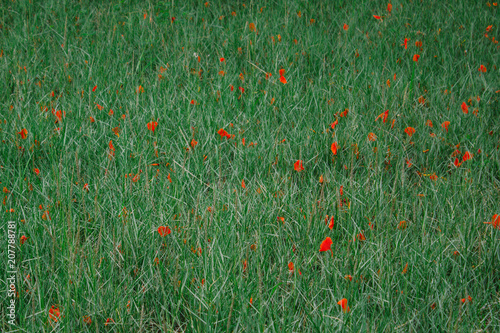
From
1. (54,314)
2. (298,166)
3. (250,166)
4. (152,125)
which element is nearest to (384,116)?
(298,166)

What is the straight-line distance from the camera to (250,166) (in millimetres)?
2363

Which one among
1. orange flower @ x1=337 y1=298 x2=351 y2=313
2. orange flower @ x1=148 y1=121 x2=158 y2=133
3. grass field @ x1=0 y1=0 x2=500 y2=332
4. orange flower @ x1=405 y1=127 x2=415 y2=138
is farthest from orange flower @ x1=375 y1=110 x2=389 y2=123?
orange flower @ x1=337 y1=298 x2=351 y2=313

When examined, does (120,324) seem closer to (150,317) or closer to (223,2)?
(150,317)

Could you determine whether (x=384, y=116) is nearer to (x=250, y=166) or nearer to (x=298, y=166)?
(x=298, y=166)

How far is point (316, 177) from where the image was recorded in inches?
94.4

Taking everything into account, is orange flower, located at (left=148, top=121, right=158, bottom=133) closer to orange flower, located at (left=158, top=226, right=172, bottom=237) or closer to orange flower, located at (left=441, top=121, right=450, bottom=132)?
orange flower, located at (left=158, top=226, right=172, bottom=237)

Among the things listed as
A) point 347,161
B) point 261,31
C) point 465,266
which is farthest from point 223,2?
point 465,266

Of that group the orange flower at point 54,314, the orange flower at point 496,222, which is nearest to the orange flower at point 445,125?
the orange flower at point 496,222

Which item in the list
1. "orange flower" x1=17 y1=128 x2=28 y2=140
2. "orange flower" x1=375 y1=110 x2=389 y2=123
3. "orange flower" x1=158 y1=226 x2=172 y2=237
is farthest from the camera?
"orange flower" x1=375 y1=110 x2=389 y2=123

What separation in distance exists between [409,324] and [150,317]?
900 millimetres

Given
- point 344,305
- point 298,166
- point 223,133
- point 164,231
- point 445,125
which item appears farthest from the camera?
point 445,125

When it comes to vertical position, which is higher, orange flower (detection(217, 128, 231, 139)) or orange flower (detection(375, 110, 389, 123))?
orange flower (detection(375, 110, 389, 123))

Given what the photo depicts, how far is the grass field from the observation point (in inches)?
62.4

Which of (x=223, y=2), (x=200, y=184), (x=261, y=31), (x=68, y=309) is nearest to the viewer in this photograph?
(x=68, y=309)
